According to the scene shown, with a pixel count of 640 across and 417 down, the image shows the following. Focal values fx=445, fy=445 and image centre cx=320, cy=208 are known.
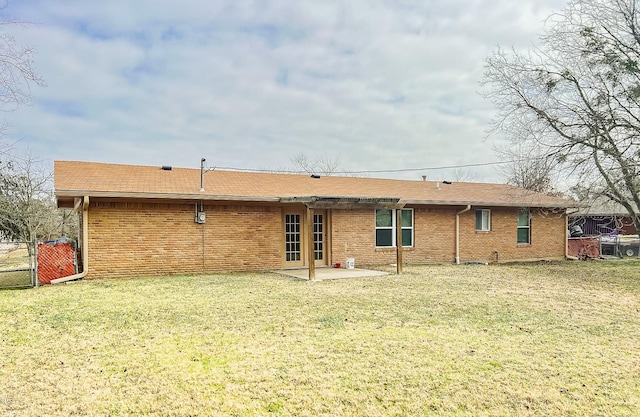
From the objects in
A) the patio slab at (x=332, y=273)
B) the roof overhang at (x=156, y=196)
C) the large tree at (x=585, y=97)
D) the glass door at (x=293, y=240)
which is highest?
the large tree at (x=585, y=97)

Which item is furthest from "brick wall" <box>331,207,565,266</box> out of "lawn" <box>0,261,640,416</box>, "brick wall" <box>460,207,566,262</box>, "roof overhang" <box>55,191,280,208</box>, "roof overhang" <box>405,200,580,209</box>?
"lawn" <box>0,261,640,416</box>

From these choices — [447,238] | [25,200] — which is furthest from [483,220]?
[25,200]

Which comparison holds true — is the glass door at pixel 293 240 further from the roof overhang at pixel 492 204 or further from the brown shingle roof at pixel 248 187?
the roof overhang at pixel 492 204

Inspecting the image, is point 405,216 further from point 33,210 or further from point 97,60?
point 33,210

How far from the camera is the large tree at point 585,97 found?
11695 mm

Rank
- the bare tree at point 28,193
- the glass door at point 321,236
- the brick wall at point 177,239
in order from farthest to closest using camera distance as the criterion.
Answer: the bare tree at point 28,193 < the glass door at point 321,236 < the brick wall at point 177,239

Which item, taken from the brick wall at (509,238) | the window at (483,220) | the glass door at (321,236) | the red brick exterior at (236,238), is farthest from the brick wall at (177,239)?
the window at (483,220)

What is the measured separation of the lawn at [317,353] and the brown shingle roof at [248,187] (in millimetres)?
3084

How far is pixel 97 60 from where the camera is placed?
12.1 m

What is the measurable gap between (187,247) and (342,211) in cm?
491

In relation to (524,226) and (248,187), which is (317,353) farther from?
(524,226)

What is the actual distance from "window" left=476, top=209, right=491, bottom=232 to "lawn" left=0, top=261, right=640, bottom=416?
726cm

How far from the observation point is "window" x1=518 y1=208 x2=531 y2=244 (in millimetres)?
16969

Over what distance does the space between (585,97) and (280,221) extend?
943cm
